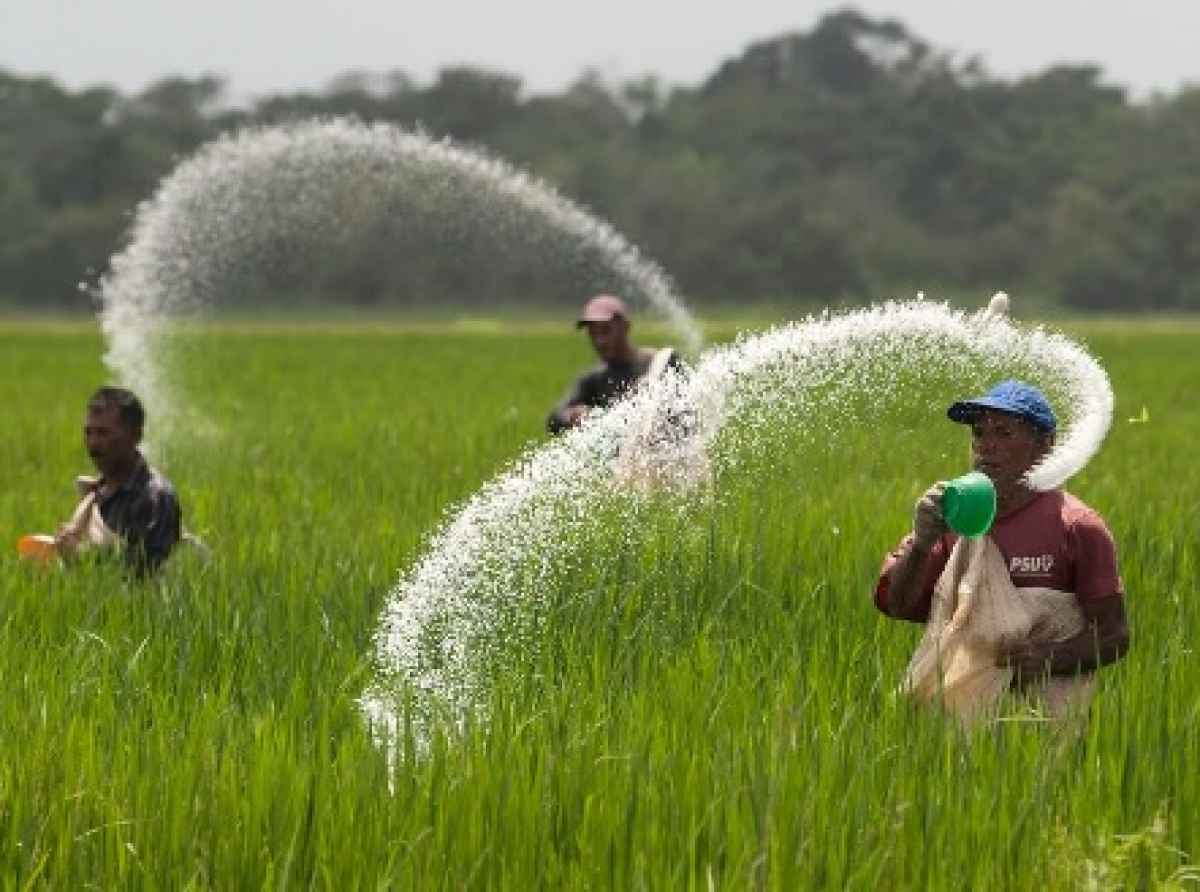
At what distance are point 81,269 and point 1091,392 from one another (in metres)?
72.6

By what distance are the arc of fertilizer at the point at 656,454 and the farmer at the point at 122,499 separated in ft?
2.57

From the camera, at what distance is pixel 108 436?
6625 mm

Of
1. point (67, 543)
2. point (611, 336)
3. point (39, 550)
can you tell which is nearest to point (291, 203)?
point (611, 336)

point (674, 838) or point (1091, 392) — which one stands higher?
point (1091, 392)

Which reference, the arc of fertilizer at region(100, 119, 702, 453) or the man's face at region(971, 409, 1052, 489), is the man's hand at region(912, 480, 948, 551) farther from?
the arc of fertilizer at region(100, 119, 702, 453)

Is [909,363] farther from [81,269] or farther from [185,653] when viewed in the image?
[81,269]

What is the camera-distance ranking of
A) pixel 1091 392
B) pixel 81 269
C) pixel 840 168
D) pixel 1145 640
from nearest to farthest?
1. pixel 1091 392
2. pixel 1145 640
3. pixel 81 269
4. pixel 840 168

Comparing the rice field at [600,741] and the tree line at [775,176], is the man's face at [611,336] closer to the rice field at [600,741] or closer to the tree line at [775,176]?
the rice field at [600,741]

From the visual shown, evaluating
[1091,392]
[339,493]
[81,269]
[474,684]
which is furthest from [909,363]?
[81,269]

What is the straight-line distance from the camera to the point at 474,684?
17.0 feet

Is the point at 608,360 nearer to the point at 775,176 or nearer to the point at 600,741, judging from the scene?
the point at 600,741

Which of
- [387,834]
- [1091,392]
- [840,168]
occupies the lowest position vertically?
[387,834]

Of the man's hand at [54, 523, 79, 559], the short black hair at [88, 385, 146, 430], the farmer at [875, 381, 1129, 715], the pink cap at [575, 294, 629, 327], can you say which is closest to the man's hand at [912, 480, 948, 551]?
the farmer at [875, 381, 1129, 715]

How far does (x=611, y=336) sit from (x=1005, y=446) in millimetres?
4704
